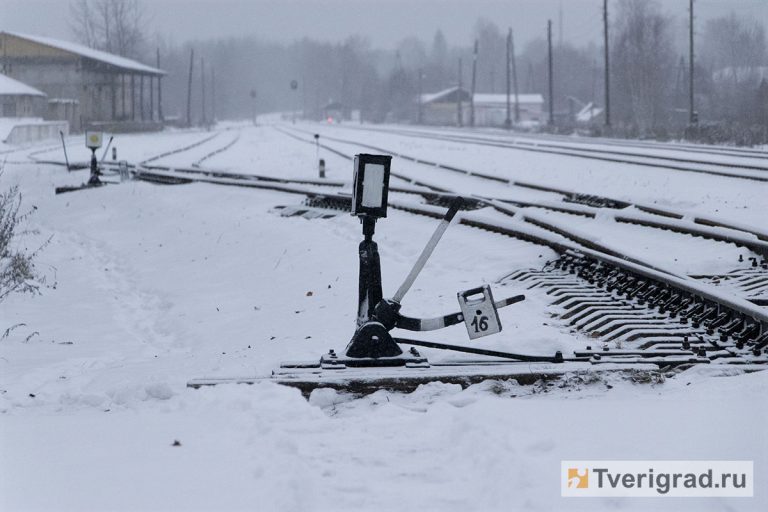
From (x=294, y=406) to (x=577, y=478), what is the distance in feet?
5.98

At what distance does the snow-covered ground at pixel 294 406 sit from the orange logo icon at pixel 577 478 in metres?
0.07

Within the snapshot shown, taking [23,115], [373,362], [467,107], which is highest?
[467,107]

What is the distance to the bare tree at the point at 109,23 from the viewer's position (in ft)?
310

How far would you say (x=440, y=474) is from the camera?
4.40 meters

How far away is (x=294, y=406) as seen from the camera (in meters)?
5.41

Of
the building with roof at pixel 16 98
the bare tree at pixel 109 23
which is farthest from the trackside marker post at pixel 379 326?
the bare tree at pixel 109 23

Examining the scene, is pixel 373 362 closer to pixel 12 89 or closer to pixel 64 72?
pixel 12 89

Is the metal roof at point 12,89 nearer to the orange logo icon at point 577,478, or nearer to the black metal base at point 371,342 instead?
the black metal base at point 371,342

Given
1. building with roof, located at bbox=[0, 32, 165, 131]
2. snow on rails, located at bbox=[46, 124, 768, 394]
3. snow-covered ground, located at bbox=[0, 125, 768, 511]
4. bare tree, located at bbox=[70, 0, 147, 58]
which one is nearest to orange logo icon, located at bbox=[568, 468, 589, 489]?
snow-covered ground, located at bbox=[0, 125, 768, 511]

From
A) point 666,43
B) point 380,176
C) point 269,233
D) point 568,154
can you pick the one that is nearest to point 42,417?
point 380,176

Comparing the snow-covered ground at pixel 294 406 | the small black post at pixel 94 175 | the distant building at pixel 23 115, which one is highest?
the distant building at pixel 23 115

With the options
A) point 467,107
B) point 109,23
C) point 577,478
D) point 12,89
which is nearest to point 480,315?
point 577,478

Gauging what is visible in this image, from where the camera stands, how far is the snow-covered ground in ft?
13.8

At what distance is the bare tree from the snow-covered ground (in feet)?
283
